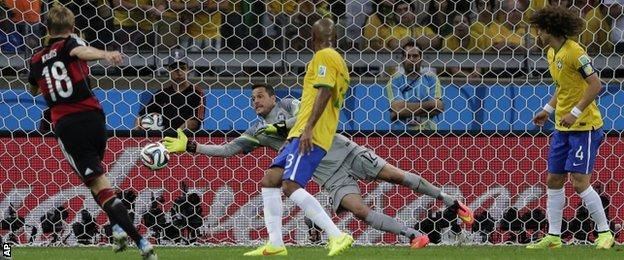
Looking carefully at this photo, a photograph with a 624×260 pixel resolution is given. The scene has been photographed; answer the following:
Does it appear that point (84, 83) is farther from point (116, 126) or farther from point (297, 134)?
point (116, 126)

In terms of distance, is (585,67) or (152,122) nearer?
(585,67)

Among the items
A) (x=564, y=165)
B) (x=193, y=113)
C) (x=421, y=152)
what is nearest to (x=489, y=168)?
(x=421, y=152)

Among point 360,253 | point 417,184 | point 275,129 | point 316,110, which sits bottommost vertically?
point 360,253

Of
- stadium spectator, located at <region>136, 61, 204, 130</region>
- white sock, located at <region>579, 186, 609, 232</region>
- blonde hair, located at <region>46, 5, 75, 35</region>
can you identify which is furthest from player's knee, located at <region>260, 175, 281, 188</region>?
white sock, located at <region>579, 186, 609, 232</region>

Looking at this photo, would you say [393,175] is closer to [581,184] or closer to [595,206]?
[581,184]

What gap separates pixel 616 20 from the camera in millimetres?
11477

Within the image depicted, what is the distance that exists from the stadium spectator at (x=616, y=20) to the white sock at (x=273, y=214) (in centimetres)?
377

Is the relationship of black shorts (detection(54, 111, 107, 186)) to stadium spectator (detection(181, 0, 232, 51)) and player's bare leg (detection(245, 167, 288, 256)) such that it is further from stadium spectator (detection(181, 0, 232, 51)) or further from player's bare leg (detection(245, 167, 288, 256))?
stadium spectator (detection(181, 0, 232, 51))

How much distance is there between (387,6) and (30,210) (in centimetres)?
337

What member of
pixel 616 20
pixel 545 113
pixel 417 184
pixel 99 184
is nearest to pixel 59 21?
pixel 99 184

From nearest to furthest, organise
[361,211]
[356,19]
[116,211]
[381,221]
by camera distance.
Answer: [116,211] < [381,221] < [361,211] < [356,19]

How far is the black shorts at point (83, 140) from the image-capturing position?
323 inches

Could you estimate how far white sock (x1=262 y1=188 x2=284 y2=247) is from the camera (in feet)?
28.9

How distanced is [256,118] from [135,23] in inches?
51.6
